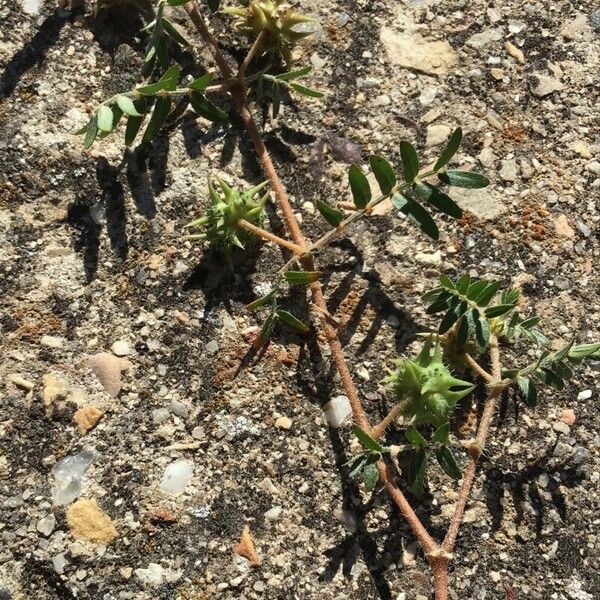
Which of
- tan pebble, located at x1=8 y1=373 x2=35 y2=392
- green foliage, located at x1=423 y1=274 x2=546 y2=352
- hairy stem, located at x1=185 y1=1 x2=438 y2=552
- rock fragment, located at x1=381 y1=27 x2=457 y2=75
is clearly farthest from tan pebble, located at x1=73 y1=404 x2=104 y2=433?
rock fragment, located at x1=381 y1=27 x2=457 y2=75

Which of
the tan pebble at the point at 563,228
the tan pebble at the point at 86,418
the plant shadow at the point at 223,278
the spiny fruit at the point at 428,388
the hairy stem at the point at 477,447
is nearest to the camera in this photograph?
the spiny fruit at the point at 428,388

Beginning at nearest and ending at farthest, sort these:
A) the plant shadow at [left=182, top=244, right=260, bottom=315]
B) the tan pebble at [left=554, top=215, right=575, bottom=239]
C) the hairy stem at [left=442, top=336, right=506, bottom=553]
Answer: the hairy stem at [left=442, top=336, right=506, bottom=553]
the plant shadow at [left=182, top=244, right=260, bottom=315]
the tan pebble at [left=554, top=215, right=575, bottom=239]

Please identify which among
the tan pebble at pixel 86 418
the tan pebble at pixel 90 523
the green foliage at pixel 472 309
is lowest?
the tan pebble at pixel 90 523

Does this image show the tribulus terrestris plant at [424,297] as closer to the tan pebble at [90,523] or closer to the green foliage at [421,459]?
the green foliage at [421,459]

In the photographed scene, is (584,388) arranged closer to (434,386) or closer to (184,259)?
Answer: (434,386)

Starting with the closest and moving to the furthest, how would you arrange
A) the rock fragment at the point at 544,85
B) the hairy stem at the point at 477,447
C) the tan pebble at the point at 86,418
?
1. the hairy stem at the point at 477,447
2. the tan pebble at the point at 86,418
3. the rock fragment at the point at 544,85

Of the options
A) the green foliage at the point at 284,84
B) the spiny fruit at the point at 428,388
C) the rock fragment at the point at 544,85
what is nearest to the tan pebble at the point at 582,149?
the rock fragment at the point at 544,85

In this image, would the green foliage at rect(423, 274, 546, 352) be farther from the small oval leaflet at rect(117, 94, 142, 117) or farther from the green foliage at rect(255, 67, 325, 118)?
the small oval leaflet at rect(117, 94, 142, 117)

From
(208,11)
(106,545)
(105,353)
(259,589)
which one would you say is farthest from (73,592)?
(208,11)
